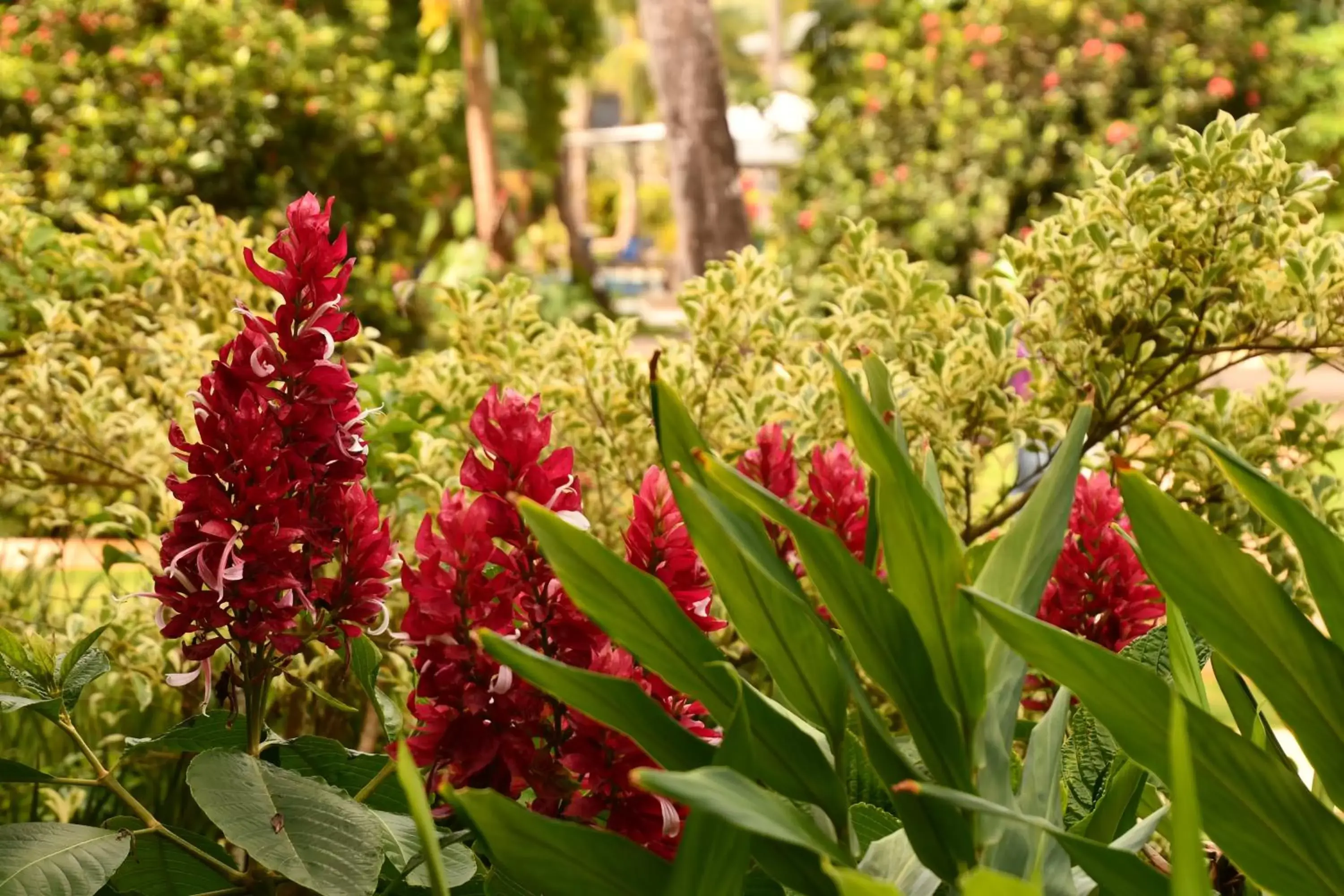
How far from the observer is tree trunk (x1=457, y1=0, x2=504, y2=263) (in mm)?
10641

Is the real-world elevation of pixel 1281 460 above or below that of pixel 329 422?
below

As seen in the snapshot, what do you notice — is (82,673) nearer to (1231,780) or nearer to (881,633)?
(881,633)

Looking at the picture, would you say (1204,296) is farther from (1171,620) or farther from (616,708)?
(616,708)

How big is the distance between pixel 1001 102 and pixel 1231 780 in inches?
379

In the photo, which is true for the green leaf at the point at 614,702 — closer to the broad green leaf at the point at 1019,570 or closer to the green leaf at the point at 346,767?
the broad green leaf at the point at 1019,570

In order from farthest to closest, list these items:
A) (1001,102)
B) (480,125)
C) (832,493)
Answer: (480,125), (1001,102), (832,493)

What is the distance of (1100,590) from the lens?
1.59 metres

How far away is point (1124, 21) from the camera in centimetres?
1000

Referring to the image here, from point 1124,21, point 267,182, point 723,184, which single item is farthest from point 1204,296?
point 1124,21

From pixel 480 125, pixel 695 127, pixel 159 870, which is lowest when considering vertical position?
pixel 159 870

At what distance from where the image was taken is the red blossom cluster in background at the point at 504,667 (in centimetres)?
104

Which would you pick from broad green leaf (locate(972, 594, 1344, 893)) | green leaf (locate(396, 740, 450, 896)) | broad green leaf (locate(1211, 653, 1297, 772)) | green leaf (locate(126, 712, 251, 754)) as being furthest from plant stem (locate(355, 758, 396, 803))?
broad green leaf (locate(1211, 653, 1297, 772))

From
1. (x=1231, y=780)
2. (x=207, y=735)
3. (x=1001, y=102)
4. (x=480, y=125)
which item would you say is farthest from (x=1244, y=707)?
(x=480, y=125)

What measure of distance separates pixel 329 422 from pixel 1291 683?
0.79 m
